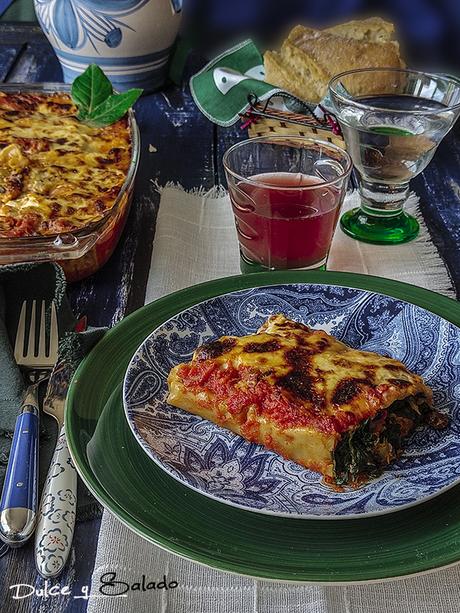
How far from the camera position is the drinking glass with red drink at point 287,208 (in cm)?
146

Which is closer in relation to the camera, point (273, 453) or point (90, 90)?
point (273, 453)

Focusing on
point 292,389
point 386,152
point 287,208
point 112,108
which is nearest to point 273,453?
point 292,389

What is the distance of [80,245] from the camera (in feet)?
4.73

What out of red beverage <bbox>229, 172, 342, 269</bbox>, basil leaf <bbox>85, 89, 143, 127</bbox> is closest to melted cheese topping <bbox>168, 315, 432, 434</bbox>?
red beverage <bbox>229, 172, 342, 269</bbox>

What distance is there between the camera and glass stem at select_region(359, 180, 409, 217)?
171 cm

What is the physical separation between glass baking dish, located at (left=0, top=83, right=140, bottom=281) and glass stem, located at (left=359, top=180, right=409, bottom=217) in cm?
51

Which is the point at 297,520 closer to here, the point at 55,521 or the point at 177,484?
the point at 177,484

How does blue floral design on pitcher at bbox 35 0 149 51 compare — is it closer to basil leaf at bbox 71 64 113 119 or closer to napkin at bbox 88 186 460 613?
basil leaf at bbox 71 64 113 119

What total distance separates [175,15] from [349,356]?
68.3 inches

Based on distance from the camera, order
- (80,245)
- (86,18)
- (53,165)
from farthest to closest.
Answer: (86,18), (53,165), (80,245)

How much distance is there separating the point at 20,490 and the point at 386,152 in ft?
3.48

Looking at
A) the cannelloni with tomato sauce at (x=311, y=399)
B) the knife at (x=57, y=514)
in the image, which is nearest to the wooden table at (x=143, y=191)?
the knife at (x=57, y=514)

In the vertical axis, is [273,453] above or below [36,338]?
above

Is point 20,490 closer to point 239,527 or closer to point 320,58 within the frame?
point 239,527
